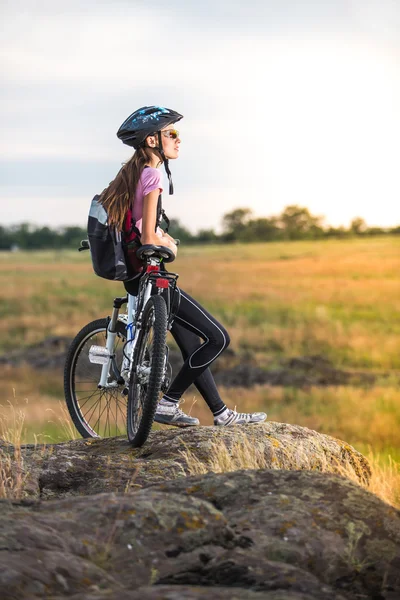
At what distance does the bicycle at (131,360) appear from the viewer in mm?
5883

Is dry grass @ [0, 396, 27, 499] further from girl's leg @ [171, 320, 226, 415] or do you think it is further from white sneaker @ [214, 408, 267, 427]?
white sneaker @ [214, 408, 267, 427]

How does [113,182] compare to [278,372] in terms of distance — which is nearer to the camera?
[113,182]

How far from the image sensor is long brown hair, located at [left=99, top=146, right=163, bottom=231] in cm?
615

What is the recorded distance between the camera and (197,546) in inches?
144

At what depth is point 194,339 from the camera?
21.9 ft

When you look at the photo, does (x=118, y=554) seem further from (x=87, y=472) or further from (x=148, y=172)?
(x=148, y=172)

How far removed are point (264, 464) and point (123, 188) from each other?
2.09m

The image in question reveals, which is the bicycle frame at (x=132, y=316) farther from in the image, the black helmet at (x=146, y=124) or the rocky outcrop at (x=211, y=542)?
the rocky outcrop at (x=211, y=542)

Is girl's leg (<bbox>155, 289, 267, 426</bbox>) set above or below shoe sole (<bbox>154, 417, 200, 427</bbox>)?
above

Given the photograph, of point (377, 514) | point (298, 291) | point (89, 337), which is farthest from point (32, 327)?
point (377, 514)

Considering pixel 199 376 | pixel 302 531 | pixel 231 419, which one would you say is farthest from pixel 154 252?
pixel 302 531

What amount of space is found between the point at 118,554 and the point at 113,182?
10.9 ft

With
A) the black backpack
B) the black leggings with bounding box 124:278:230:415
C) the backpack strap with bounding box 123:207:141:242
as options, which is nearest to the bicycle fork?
the black leggings with bounding box 124:278:230:415

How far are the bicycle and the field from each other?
→ 0.39 m
